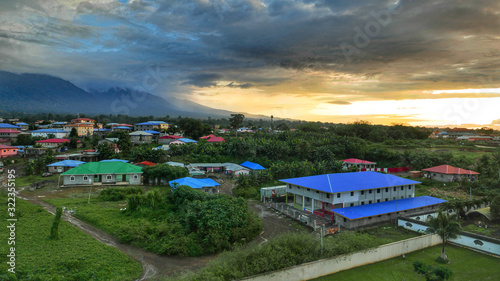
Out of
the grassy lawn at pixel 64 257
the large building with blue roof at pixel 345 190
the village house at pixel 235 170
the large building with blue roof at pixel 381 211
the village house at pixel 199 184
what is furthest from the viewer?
the village house at pixel 235 170

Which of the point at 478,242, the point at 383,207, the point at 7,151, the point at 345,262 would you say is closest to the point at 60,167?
the point at 7,151

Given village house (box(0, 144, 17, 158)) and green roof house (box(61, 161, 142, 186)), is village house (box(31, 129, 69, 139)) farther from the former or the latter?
green roof house (box(61, 161, 142, 186))

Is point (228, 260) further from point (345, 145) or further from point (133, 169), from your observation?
point (345, 145)

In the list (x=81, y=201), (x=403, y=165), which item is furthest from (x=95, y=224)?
(x=403, y=165)

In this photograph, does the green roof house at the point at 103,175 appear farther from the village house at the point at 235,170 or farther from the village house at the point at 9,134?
the village house at the point at 9,134

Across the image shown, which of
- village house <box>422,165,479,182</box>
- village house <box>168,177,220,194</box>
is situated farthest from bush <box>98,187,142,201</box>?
village house <box>422,165,479,182</box>

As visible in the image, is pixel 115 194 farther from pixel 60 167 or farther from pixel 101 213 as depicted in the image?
pixel 60 167

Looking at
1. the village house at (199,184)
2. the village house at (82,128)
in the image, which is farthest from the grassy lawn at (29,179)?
the village house at (82,128)
